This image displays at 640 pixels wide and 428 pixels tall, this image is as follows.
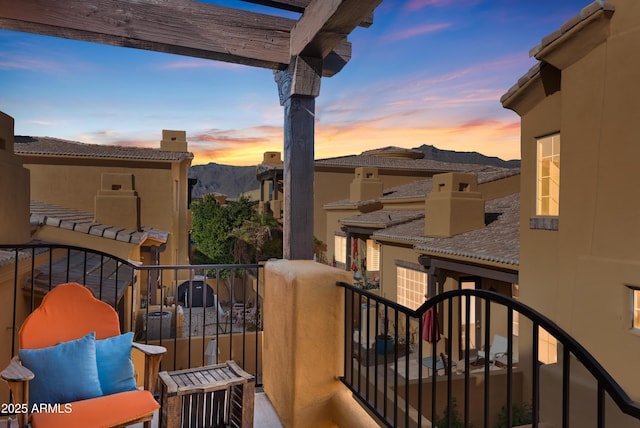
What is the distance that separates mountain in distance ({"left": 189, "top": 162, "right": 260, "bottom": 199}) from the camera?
5675 centimetres

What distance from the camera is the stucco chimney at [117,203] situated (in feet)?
32.6

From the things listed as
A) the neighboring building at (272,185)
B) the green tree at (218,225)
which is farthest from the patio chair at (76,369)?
the green tree at (218,225)

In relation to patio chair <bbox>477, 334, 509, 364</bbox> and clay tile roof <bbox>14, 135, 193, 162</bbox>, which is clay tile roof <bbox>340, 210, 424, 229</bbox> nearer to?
patio chair <bbox>477, 334, 509, 364</bbox>

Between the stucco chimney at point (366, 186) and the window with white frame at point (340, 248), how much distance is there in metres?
1.74

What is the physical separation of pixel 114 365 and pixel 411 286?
356 inches

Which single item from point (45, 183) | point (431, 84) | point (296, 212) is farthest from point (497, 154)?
point (296, 212)

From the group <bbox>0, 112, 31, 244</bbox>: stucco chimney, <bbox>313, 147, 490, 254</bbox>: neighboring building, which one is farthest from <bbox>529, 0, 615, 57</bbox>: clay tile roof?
<bbox>313, 147, 490, 254</bbox>: neighboring building

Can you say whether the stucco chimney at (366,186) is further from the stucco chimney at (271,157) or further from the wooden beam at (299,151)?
the wooden beam at (299,151)

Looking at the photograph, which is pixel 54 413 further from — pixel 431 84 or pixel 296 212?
pixel 431 84

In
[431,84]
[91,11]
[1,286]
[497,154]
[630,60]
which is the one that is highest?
[431,84]

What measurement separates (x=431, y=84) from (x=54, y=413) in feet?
123

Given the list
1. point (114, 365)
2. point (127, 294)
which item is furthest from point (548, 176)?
point (127, 294)

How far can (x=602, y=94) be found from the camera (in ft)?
17.2

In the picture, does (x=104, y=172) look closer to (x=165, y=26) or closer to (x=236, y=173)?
(x=165, y=26)
